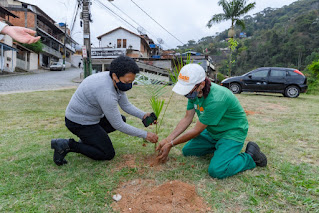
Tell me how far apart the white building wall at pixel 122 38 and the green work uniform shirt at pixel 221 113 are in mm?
32918

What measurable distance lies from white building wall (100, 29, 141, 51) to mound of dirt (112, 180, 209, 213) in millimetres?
33500

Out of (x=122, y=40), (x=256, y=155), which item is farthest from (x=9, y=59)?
(x=256, y=155)

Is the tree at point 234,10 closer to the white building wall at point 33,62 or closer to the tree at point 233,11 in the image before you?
the tree at point 233,11

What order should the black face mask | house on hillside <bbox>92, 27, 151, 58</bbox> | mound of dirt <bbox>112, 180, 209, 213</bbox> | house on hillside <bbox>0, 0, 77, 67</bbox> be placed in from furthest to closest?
house on hillside <bbox>92, 27, 151, 58</bbox>
house on hillside <bbox>0, 0, 77, 67</bbox>
the black face mask
mound of dirt <bbox>112, 180, 209, 213</bbox>

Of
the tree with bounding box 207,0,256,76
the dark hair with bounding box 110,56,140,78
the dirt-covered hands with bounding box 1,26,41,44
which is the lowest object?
the dark hair with bounding box 110,56,140,78

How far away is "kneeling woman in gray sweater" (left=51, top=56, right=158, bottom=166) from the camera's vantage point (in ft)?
7.68

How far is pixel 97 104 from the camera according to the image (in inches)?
98.8

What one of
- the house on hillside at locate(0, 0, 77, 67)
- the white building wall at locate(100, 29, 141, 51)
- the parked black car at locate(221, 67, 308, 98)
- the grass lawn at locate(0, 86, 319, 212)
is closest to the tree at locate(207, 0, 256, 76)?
the parked black car at locate(221, 67, 308, 98)

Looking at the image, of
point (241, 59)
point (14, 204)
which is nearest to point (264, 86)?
point (14, 204)

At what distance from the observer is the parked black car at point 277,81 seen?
10.2 metres

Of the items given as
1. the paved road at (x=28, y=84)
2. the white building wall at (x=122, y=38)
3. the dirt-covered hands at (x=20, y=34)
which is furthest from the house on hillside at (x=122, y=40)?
the dirt-covered hands at (x=20, y=34)

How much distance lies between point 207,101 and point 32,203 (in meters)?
1.84

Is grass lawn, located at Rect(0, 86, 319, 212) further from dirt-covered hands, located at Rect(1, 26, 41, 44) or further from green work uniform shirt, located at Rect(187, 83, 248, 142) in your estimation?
dirt-covered hands, located at Rect(1, 26, 41, 44)

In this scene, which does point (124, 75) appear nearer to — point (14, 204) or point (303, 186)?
point (14, 204)
